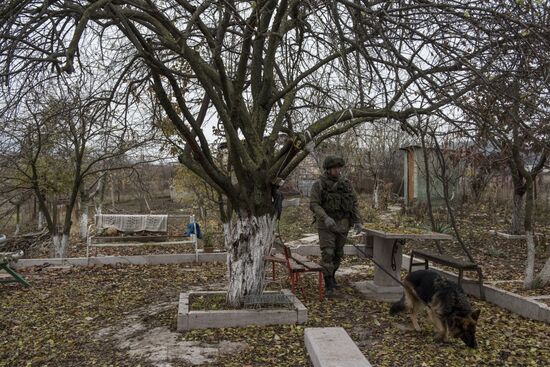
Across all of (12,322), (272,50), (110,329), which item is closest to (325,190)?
(272,50)

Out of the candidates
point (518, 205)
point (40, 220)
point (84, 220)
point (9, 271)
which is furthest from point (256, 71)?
point (40, 220)

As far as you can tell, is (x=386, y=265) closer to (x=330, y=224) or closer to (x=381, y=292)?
(x=381, y=292)

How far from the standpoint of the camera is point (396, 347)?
4.78 metres

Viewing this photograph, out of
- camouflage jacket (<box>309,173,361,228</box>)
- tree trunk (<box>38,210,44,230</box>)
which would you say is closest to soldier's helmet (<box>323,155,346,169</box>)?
camouflage jacket (<box>309,173,361,228</box>)

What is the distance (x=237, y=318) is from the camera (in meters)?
5.43

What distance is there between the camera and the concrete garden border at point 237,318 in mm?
5324

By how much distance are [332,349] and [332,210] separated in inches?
129

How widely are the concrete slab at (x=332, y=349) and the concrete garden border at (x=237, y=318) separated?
37.6 inches

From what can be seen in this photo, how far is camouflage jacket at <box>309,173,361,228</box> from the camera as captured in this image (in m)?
7.03

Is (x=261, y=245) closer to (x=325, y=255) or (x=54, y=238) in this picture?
(x=325, y=255)

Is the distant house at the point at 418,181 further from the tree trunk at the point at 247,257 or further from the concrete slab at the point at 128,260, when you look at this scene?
the tree trunk at the point at 247,257

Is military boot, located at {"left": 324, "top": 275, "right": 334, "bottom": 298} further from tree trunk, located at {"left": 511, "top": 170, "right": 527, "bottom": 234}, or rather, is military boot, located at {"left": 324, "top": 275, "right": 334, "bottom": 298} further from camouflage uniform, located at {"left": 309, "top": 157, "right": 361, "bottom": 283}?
tree trunk, located at {"left": 511, "top": 170, "right": 527, "bottom": 234}

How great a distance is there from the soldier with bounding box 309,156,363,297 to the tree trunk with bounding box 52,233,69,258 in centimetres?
626

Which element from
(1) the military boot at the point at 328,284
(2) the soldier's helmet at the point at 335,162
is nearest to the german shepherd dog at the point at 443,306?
(1) the military boot at the point at 328,284
